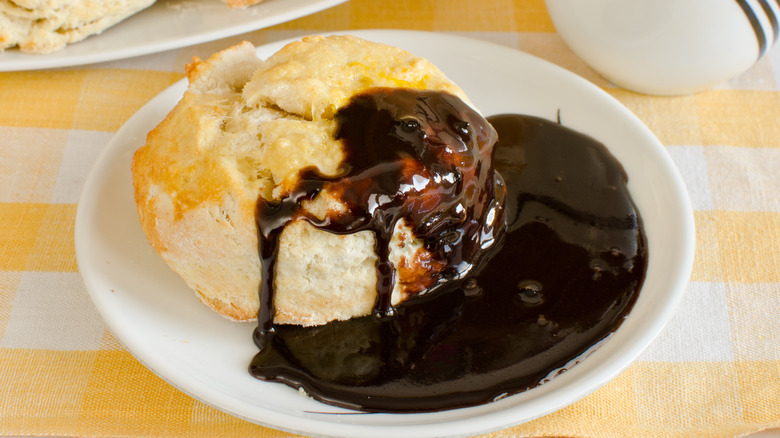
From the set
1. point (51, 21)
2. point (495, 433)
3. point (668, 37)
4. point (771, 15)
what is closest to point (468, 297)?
point (495, 433)

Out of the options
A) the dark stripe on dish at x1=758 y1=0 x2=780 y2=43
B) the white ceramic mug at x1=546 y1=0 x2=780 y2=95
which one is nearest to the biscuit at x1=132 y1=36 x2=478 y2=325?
the white ceramic mug at x1=546 y1=0 x2=780 y2=95

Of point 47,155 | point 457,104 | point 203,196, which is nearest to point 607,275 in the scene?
point 457,104

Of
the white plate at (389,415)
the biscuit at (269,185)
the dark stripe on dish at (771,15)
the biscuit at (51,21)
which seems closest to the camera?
the white plate at (389,415)

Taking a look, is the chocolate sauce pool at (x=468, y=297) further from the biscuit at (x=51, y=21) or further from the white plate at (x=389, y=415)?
the biscuit at (x=51, y=21)

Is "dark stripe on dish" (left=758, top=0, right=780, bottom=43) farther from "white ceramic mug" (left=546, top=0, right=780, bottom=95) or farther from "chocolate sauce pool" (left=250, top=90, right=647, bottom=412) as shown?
"chocolate sauce pool" (left=250, top=90, right=647, bottom=412)

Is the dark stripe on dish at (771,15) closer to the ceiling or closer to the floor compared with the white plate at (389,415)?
closer to the ceiling

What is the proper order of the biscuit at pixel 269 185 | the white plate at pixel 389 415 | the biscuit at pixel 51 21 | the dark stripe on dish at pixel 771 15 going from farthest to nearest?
the biscuit at pixel 51 21
the dark stripe on dish at pixel 771 15
the biscuit at pixel 269 185
the white plate at pixel 389 415

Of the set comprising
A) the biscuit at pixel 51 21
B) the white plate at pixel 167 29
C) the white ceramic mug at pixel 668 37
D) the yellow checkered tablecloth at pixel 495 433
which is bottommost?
the yellow checkered tablecloth at pixel 495 433

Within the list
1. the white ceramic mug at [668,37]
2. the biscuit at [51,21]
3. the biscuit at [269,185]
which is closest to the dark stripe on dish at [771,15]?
the white ceramic mug at [668,37]
